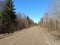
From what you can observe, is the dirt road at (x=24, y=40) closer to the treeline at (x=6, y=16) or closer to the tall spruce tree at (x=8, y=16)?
the treeline at (x=6, y=16)

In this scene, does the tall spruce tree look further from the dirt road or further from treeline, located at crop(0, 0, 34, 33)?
the dirt road

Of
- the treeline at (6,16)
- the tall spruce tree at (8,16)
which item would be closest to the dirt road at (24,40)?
the treeline at (6,16)

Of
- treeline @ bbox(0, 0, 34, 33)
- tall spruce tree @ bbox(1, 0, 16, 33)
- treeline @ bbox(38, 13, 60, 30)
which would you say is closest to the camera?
treeline @ bbox(38, 13, 60, 30)

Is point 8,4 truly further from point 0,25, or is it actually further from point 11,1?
point 0,25

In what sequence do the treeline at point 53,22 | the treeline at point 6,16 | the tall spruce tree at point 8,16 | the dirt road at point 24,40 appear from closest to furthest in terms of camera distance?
the dirt road at point 24,40 → the treeline at point 53,22 → the treeline at point 6,16 → the tall spruce tree at point 8,16

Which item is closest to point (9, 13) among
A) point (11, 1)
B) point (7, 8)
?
point (7, 8)

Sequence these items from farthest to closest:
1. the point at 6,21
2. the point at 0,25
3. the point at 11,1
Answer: the point at 11,1
the point at 6,21
the point at 0,25

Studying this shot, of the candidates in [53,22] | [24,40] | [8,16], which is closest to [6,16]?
[8,16]

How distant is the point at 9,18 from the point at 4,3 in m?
6.20

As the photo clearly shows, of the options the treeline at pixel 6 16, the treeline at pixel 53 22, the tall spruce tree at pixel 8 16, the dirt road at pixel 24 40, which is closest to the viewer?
the dirt road at pixel 24 40

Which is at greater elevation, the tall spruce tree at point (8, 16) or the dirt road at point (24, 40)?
the tall spruce tree at point (8, 16)

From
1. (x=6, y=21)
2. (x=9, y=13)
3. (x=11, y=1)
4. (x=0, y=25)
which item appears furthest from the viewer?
(x=11, y=1)

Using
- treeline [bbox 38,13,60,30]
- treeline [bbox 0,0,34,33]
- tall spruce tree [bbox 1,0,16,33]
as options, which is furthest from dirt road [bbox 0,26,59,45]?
Result: tall spruce tree [bbox 1,0,16,33]

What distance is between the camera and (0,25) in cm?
4441
